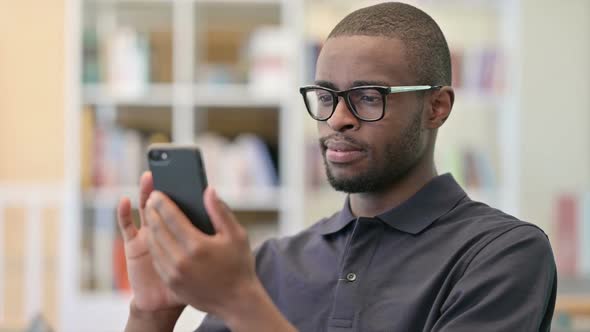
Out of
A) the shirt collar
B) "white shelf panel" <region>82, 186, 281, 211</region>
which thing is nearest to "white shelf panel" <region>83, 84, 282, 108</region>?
"white shelf panel" <region>82, 186, 281, 211</region>

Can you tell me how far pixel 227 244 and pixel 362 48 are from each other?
483 millimetres

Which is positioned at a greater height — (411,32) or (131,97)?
(411,32)

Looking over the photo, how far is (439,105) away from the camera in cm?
124

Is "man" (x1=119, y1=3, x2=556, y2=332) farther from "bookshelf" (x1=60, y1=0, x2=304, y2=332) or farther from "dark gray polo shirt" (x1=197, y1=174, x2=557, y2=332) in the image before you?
"bookshelf" (x1=60, y1=0, x2=304, y2=332)

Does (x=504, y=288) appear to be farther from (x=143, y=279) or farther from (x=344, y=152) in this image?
(x=143, y=279)

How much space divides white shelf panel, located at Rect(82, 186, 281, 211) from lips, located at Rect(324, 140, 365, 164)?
1915 mm

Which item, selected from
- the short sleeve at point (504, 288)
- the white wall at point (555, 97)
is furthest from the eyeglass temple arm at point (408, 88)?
the white wall at point (555, 97)

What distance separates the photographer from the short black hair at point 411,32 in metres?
1.20

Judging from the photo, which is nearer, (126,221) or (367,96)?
(126,221)

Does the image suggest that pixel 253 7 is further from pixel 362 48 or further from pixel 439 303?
pixel 439 303

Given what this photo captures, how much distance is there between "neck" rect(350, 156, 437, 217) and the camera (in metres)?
1.24

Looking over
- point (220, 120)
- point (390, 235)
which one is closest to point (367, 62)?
point (390, 235)

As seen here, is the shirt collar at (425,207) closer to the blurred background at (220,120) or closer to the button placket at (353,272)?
the button placket at (353,272)

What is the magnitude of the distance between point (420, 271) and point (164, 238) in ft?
1.44
